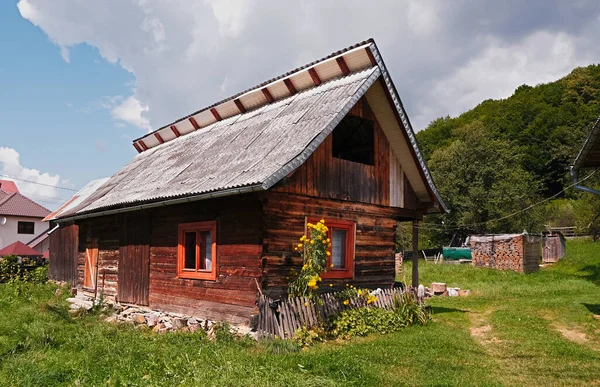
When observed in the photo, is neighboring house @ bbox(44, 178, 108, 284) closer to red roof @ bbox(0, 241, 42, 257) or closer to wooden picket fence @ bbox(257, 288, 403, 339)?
red roof @ bbox(0, 241, 42, 257)

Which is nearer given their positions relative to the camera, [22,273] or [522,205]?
[22,273]

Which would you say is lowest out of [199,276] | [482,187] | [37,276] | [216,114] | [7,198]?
[37,276]

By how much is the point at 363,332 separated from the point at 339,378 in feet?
12.9

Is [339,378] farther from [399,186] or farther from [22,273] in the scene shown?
[22,273]

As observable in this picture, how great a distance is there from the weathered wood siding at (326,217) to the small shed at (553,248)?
60.2ft

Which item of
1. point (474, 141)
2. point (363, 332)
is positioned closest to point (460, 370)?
point (363, 332)

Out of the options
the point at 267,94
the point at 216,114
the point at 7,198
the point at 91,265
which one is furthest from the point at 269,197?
the point at 7,198

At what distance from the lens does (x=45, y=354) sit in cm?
928

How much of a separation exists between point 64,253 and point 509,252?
69.4 feet

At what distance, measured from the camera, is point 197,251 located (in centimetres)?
1280

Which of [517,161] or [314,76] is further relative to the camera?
[517,161]

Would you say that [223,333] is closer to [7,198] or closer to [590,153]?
[590,153]

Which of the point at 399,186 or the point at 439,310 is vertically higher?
the point at 399,186

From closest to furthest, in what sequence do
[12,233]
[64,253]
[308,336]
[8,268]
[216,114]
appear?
1. [308,336]
2. [216,114]
3. [64,253]
4. [8,268]
5. [12,233]
